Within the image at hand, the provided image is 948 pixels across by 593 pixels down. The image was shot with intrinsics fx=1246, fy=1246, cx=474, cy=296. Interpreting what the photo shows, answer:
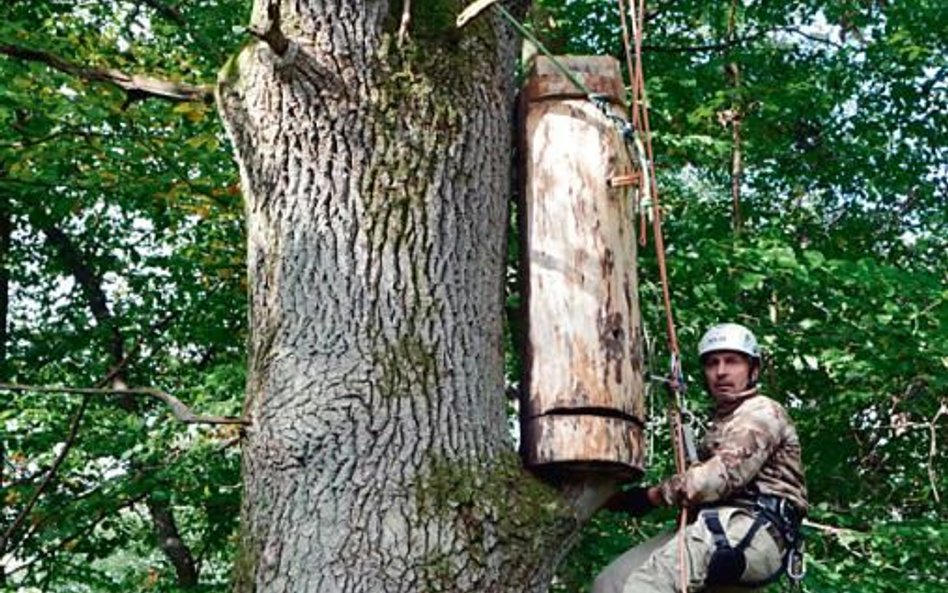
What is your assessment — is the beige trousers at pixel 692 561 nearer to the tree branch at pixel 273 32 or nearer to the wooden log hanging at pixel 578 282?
the wooden log hanging at pixel 578 282

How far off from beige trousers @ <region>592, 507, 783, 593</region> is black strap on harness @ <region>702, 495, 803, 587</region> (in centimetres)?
2

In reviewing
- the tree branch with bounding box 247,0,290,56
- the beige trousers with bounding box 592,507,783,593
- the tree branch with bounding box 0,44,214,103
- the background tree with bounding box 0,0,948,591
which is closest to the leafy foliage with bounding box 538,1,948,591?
the background tree with bounding box 0,0,948,591

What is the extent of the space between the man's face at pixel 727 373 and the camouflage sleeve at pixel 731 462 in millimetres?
201

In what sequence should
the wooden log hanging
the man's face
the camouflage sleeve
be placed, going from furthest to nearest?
the man's face < the camouflage sleeve < the wooden log hanging

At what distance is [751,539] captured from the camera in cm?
395

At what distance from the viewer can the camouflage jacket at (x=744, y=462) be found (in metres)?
3.89

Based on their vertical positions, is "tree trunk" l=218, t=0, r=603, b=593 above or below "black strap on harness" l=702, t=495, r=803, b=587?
above

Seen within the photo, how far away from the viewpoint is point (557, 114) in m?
3.99

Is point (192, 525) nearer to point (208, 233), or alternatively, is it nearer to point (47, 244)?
point (47, 244)

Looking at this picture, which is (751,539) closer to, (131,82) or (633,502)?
(633,502)

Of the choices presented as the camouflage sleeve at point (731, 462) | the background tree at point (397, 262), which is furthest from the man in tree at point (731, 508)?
the background tree at point (397, 262)

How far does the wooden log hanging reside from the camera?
3564 millimetres

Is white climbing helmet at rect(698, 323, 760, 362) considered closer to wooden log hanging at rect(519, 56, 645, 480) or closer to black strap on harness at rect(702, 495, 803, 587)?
black strap on harness at rect(702, 495, 803, 587)

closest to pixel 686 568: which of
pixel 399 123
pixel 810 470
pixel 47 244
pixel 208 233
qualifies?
pixel 399 123
